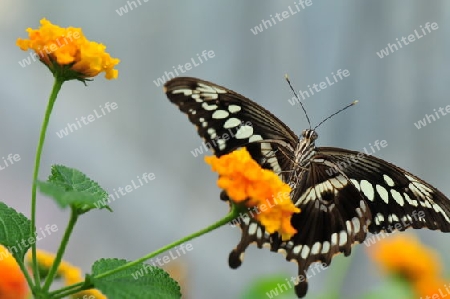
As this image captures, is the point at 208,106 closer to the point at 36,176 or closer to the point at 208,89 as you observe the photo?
the point at 208,89

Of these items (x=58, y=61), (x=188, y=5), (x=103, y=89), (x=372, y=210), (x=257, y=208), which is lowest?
(x=372, y=210)

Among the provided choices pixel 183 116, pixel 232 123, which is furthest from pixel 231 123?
pixel 183 116

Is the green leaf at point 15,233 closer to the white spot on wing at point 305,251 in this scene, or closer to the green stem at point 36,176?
the green stem at point 36,176

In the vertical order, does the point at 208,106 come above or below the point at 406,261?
above

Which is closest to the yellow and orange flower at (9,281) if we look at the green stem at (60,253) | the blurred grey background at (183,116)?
the green stem at (60,253)

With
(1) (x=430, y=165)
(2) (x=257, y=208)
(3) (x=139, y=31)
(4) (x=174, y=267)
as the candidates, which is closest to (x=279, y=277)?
(4) (x=174, y=267)

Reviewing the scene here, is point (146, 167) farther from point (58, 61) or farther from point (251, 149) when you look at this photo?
point (58, 61)

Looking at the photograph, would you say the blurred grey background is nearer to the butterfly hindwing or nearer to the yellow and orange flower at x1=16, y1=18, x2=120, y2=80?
the butterfly hindwing
